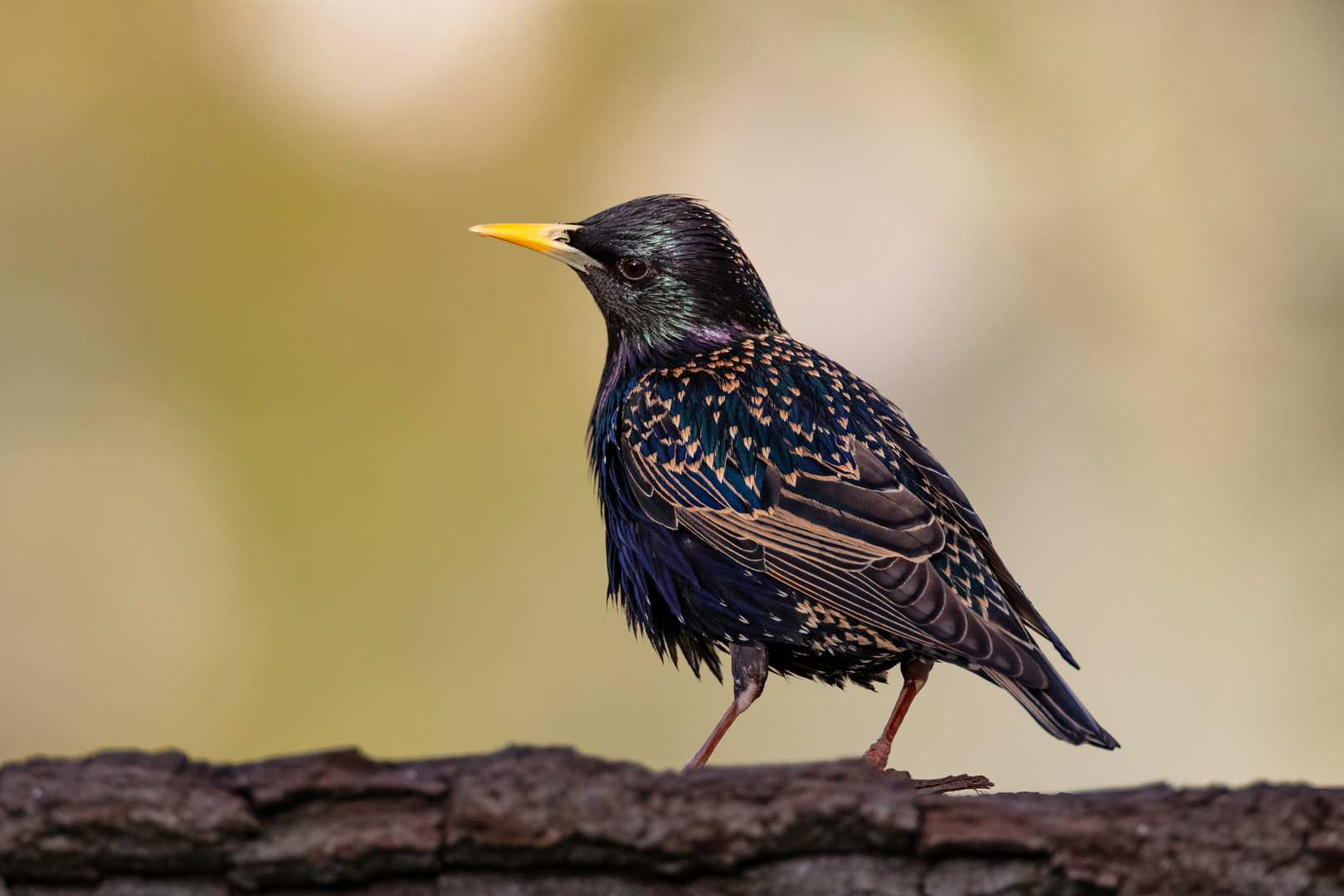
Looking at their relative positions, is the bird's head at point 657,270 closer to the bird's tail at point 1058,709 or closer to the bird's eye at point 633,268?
the bird's eye at point 633,268

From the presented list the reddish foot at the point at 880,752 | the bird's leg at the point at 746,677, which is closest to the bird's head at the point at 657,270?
the bird's leg at the point at 746,677

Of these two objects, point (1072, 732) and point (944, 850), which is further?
point (1072, 732)

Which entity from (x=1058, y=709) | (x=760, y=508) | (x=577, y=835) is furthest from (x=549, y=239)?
(x=577, y=835)

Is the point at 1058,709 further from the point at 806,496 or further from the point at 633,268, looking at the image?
the point at 633,268

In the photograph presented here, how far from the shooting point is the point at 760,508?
3969mm

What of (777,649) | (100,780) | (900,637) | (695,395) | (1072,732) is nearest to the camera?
(100,780)

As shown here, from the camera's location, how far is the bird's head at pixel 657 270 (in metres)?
4.83

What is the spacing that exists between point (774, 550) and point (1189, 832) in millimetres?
1615

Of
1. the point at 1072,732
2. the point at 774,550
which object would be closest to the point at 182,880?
the point at 774,550

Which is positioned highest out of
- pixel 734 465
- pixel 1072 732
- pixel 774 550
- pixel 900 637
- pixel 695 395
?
pixel 695 395

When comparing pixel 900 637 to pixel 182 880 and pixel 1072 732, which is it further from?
pixel 182 880

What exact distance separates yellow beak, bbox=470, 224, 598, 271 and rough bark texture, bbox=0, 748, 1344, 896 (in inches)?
111

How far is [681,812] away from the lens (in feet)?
8.18

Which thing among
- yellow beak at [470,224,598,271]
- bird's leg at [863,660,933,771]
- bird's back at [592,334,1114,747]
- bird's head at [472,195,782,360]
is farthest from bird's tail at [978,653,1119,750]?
yellow beak at [470,224,598,271]
